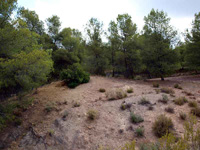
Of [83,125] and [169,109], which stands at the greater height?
[169,109]

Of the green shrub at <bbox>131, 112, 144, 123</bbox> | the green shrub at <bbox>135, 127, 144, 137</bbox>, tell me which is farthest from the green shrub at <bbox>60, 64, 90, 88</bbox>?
the green shrub at <bbox>135, 127, 144, 137</bbox>

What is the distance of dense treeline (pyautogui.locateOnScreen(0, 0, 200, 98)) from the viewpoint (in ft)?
20.2

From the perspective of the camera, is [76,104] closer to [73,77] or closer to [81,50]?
[73,77]

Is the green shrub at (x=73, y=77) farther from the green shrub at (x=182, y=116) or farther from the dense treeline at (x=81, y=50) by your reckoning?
the green shrub at (x=182, y=116)

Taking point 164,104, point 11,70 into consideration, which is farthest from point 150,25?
point 11,70

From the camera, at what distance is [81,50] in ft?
66.3

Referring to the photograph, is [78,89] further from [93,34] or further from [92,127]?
[93,34]

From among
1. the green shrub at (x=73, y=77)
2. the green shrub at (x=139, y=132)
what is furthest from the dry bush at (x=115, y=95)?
the green shrub at (x=73, y=77)

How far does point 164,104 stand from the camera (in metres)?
6.74

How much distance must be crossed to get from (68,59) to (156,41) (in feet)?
35.8

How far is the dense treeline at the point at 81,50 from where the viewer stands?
20.2ft

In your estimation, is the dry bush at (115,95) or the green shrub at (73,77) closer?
the dry bush at (115,95)

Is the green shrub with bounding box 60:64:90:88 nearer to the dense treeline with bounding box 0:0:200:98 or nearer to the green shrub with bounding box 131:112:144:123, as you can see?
the dense treeline with bounding box 0:0:200:98

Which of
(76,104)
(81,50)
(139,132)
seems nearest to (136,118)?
(139,132)
